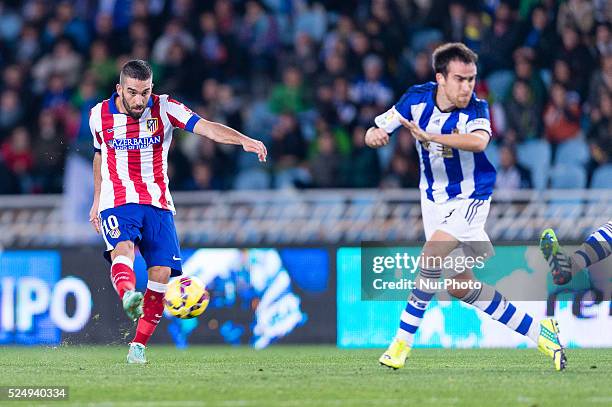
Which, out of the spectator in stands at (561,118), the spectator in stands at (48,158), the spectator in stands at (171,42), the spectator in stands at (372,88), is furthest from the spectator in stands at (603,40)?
the spectator in stands at (48,158)

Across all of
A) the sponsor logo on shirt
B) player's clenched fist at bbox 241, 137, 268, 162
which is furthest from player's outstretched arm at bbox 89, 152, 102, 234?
player's clenched fist at bbox 241, 137, 268, 162

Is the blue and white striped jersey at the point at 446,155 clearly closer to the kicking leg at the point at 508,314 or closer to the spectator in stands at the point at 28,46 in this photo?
the kicking leg at the point at 508,314

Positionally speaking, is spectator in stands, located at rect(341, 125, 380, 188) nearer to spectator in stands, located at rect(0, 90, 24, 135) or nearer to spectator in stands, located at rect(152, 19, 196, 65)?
spectator in stands, located at rect(152, 19, 196, 65)

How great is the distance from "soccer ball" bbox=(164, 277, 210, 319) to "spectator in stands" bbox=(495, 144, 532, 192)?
18.7 feet

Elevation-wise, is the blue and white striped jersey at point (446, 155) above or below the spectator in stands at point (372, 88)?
below

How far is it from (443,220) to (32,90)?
926cm

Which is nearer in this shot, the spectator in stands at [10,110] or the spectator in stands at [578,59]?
the spectator in stands at [578,59]

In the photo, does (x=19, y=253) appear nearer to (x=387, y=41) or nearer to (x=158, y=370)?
(x=158, y=370)

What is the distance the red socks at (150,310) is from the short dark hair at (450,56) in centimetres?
237

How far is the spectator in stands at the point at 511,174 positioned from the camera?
45.2 feet

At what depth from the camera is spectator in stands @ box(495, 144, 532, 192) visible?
13766 millimetres

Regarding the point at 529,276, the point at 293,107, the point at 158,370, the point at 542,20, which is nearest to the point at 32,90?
the point at 293,107

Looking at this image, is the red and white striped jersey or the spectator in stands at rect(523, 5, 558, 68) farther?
the spectator in stands at rect(523, 5, 558, 68)

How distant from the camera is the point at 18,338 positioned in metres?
12.4
